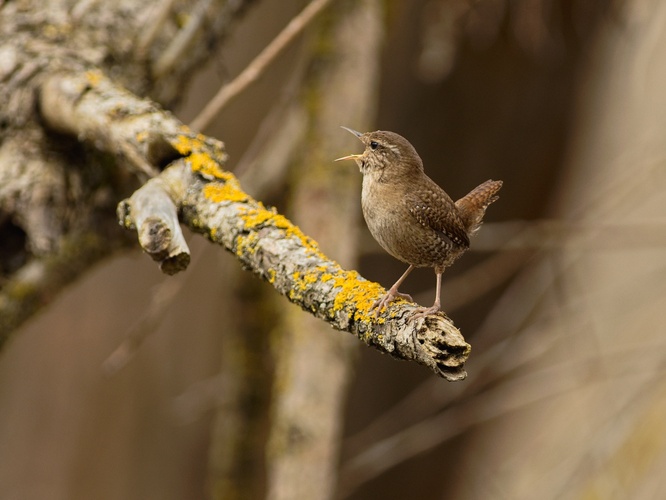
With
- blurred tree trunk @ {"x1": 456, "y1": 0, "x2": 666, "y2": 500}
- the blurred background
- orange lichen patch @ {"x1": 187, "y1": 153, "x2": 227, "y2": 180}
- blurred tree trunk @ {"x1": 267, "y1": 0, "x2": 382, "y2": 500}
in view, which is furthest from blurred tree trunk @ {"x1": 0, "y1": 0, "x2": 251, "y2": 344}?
blurred tree trunk @ {"x1": 456, "y1": 0, "x2": 666, "y2": 500}

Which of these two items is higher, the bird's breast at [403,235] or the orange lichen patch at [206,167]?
the bird's breast at [403,235]

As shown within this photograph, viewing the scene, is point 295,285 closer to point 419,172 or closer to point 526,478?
point 419,172

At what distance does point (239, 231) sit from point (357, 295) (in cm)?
34

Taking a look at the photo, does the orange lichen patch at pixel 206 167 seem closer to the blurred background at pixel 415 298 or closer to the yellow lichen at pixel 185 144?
the yellow lichen at pixel 185 144

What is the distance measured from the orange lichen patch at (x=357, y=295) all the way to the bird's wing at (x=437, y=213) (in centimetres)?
50

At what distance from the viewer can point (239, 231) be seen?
5.40 feet

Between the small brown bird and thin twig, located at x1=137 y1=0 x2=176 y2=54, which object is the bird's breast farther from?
thin twig, located at x1=137 y1=0 x2=176 y2=54

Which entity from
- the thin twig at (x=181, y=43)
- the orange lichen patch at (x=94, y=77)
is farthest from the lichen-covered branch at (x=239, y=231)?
the thin twig at (x=181, y=43)

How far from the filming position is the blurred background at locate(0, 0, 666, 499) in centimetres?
388

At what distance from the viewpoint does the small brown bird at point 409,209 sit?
1.93 m

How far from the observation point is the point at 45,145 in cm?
243

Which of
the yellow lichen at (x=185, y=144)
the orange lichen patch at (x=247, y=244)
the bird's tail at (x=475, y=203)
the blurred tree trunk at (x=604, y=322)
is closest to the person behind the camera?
the orange lichen patch at (x=247, y=244)

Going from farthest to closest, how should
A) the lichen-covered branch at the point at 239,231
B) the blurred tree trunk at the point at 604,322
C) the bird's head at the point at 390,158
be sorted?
the blurred tree trunk at the point at 604,322
the bird's head at the point at 390,158
the lichen-covered branch at the point at 239,231

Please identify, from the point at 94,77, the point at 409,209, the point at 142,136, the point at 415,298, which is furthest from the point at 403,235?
the point at 415,298
